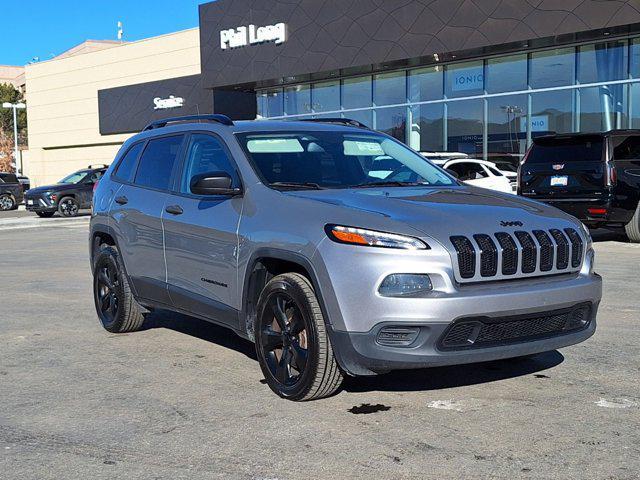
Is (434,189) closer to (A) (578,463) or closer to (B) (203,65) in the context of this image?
(A) (578,463)

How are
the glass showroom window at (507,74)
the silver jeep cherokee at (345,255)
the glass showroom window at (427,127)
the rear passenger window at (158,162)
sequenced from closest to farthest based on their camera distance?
the silver jeep cherokee at (345,255)
the rear passenger window at (158,162)
the glass showroom window at (507,74)
the glass showroom window at (427,127)

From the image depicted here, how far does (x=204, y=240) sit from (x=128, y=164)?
6.06 feet

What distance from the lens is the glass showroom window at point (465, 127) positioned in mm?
24438

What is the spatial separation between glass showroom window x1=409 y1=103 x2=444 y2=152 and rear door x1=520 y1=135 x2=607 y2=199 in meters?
12.4

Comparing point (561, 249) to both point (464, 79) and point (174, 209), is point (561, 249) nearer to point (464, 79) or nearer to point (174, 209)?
point (174, 209)

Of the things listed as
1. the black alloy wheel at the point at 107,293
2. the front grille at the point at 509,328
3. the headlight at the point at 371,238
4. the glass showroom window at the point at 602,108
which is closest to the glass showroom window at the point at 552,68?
the glass showroom window at the point at 602,108

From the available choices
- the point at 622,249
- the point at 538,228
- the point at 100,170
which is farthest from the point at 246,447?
the point at 100,170

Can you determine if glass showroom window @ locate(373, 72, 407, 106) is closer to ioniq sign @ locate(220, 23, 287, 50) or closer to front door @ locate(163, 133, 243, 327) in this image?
ioniq sign @ locate(220, 23, 287, 50)

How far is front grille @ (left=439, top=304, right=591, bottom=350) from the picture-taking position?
4.18 metres

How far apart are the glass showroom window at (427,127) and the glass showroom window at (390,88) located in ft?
2.80

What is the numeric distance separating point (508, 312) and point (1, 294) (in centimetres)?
694

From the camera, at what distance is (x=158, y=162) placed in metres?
6.29

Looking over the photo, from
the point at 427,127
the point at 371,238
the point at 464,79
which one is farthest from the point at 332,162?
the point at 427,127

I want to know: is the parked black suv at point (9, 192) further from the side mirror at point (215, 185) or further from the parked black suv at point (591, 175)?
the side mirror at point (215, 185)
